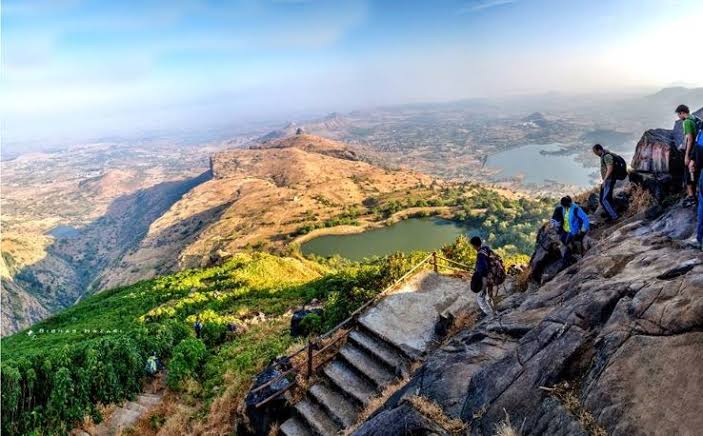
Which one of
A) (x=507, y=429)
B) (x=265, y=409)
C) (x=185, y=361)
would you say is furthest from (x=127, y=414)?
(x=507, y=429)

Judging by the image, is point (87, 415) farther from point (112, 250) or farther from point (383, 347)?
point (112, 250)

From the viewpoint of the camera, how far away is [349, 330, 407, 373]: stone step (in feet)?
33.8

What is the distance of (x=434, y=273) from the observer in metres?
15.0

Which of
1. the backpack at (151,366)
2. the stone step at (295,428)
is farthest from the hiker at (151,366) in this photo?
the stone step at (295,428)

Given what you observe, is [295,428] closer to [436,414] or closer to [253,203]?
[436,414]

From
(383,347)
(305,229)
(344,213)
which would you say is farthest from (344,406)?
(344,213)

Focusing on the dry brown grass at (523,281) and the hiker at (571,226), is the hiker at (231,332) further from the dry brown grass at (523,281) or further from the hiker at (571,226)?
the hiker at (571,226)

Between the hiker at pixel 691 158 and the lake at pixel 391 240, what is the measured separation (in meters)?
62.1

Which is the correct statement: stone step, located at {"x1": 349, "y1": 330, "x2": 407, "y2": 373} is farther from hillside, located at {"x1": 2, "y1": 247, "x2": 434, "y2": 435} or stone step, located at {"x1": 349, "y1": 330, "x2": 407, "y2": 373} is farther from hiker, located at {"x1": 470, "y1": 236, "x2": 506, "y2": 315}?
hillside, located at {"x1": 2, "y1": 247, "x2": 434, "y2": 435}

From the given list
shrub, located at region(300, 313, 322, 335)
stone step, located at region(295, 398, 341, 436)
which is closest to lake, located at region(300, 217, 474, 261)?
shrub, located at region(300, 313, 322, 335)

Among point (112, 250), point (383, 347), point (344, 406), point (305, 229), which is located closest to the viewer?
point (344, 406)

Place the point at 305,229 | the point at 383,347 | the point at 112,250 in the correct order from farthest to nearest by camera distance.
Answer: the point at 112,250 < the point at 305,229 < the point at 383,347

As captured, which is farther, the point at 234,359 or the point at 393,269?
the point at 393,269

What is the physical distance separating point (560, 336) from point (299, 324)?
33.3ft
